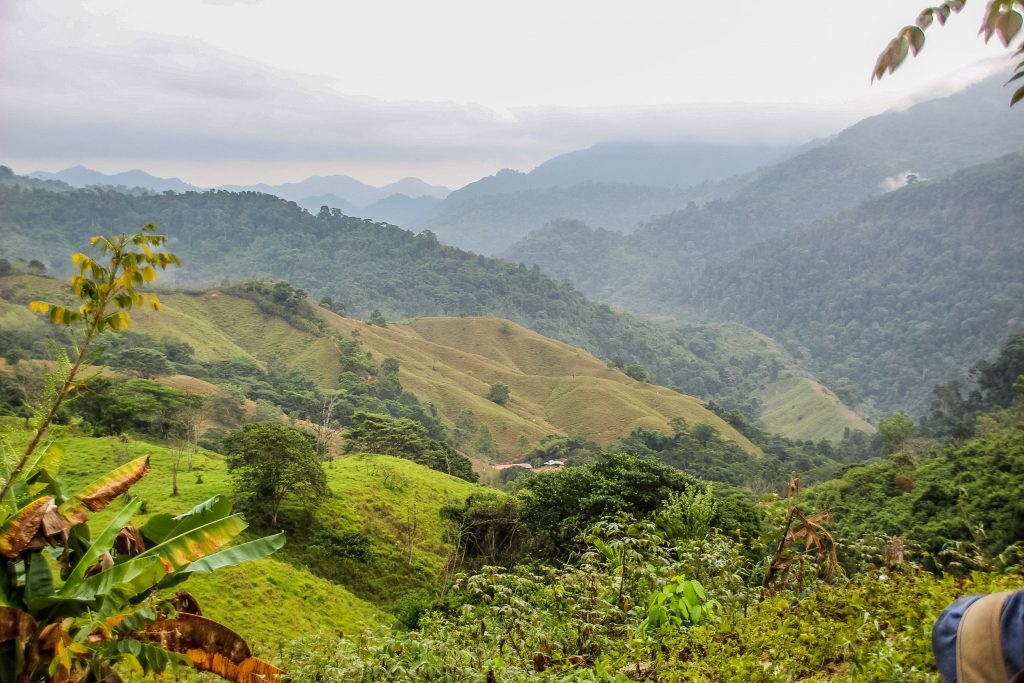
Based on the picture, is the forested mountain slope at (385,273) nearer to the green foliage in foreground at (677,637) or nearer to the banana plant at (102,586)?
the green foliage in foreground at (677,637)

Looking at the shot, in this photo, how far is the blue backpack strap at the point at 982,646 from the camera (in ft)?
5.11

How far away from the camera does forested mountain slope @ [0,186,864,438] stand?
473 ft

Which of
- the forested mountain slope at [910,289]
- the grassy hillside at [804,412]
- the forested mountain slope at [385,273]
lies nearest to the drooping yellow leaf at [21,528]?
the grassy hillside at [804,412]

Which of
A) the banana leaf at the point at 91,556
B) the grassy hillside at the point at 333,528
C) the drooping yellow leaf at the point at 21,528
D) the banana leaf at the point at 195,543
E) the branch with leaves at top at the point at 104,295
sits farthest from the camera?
the grassy hillside at the point at 333,528

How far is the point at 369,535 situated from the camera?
25781 millimetres

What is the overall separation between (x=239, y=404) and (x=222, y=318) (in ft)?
125

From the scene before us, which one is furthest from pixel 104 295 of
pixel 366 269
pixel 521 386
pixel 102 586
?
pixel 366 269

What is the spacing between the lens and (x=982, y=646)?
1566 millimetres

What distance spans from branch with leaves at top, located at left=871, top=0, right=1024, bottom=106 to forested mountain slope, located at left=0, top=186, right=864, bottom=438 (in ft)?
423

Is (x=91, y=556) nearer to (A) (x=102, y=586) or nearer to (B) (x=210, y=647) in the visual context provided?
(A) (x=102, y=586)

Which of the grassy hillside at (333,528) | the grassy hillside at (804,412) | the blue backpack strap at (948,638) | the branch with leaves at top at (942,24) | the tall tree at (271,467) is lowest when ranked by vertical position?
the grassy hillside at (804,412)

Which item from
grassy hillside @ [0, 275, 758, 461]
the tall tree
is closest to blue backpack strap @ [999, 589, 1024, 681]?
the tall tree

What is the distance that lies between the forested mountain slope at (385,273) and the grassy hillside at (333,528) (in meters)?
104

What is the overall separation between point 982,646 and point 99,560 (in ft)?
13.0
